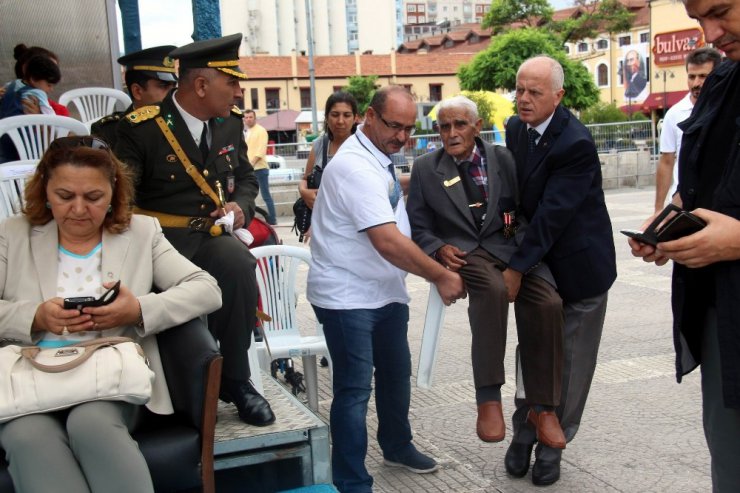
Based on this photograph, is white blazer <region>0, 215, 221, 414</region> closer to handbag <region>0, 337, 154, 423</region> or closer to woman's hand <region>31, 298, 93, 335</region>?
woman's hand <region>31, 298, 93, 335</region>

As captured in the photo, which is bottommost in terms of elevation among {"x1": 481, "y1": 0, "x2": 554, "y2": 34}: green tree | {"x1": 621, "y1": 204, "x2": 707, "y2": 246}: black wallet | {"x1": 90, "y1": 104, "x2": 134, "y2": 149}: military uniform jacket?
{"x1": 621, "y1": 204, "x2": 707, "y2": 246}: black wallet

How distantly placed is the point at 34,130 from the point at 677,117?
14.4 feet

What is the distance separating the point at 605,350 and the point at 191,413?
4.25 m

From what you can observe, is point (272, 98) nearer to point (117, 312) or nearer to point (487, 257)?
point (487, 257)

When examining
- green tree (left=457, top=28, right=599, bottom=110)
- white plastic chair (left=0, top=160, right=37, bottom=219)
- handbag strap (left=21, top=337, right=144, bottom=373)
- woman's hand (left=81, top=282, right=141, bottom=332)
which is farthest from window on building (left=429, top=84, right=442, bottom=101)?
handbag strap (left=21, top=337, right=144, bottom=373)

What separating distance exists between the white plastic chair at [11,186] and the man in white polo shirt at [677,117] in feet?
13.3

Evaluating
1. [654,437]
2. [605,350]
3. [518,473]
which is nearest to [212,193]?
[518,473]

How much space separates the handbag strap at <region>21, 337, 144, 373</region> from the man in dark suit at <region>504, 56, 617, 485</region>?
1819 mm

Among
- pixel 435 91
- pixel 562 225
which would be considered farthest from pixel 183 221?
pixel 435 91

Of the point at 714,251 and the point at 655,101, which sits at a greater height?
the point at 655,101

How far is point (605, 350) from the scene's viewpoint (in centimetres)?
662

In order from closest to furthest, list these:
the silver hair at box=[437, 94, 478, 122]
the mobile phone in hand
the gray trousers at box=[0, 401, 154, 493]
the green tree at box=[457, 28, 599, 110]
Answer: the gray trousers at box=[0, 401, 154, 493]
the mobile phone in hand
the silver hair at box=[437, 94, 478, 122]
the green tree at box=[457, 28, 599, 110]

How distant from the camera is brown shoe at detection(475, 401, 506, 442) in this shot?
4059 mm

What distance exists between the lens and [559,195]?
13.2ft
